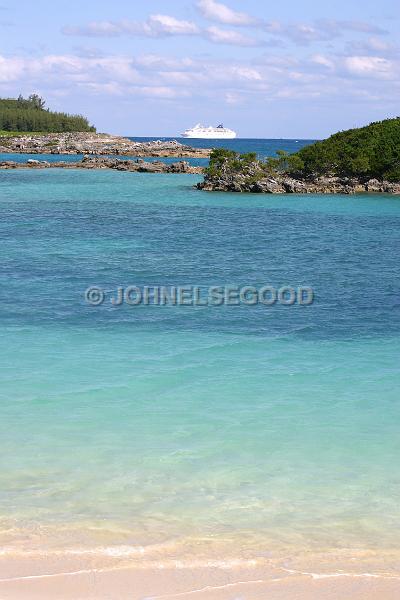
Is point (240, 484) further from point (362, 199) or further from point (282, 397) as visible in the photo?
point (362, 199)

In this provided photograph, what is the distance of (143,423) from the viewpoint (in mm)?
13062

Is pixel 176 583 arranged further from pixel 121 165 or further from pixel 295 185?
pixel 121 165

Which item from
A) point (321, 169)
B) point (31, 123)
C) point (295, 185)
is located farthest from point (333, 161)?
point (31, 123)

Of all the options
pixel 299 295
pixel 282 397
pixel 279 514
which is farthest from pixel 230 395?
pixel 299 295

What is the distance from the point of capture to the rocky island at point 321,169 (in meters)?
65.1

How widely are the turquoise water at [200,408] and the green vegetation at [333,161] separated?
36830 millimetres

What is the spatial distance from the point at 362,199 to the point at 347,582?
5389cm

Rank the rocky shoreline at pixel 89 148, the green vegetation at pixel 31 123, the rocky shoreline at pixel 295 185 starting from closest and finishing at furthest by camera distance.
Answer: the rocky shoreline at pixel 295 185 → the rocky shoreline at pixel 89 148 → the green vegetation at pixel 31 123

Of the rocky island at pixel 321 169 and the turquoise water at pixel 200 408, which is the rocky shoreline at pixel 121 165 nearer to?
the rocky island at pixel 321 169

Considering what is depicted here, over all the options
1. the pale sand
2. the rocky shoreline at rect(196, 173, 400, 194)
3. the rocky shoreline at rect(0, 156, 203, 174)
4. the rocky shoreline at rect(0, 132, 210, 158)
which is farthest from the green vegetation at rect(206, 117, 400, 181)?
the rocky shoreline at rect(0, 132, 210, 158)

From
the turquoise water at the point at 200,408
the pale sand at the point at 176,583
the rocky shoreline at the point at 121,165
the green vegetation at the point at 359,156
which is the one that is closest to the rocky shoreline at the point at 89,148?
the rocky shoreline at the point at 121,165

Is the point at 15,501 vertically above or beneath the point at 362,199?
beneath

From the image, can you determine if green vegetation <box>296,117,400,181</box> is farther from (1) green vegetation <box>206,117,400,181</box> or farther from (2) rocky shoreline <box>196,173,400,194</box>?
(2) rocky shoreline <box>196,173,400,194</box>

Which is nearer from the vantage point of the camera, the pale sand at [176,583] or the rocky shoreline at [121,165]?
the pale sand at [176,583]
